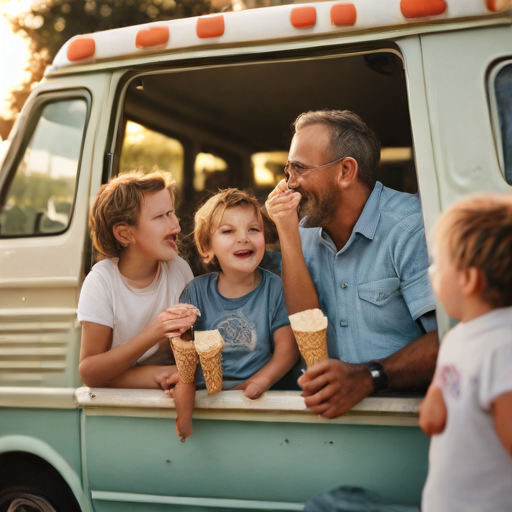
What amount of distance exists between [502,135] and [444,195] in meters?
0.28

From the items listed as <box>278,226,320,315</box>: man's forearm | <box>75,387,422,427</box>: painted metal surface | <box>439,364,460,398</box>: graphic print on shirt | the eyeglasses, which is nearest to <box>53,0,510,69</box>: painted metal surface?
the eyeglasses

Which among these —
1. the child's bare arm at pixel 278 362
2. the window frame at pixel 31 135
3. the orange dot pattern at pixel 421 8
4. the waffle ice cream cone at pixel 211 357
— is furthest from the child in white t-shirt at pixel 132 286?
the orange dot pattern at pixel 421 8

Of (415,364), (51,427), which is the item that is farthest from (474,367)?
(51,427)

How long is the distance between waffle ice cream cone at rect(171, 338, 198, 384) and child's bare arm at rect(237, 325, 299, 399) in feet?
0.70

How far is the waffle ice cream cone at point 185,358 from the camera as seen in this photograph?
1903 millimetres

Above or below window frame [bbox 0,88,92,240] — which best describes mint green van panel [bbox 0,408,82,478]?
below

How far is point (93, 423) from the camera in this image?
2061 millimetres

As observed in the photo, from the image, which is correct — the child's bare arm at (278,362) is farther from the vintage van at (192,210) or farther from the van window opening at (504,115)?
the van window opening at (504,115)

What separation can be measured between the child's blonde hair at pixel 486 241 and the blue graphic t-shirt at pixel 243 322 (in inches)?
35.7

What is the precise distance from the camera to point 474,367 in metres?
1.29

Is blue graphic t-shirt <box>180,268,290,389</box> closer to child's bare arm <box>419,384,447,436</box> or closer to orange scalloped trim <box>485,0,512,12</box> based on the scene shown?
child's bare arm <box>419,384,447,436</box>

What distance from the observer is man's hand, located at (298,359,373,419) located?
1754 mm

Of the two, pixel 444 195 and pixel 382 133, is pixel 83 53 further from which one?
pixel 382 133

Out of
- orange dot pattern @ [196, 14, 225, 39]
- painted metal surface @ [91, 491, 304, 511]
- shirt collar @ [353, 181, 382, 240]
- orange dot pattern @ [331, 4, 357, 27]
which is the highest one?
orange dot pattern @ [196, 14, 225, 39]
